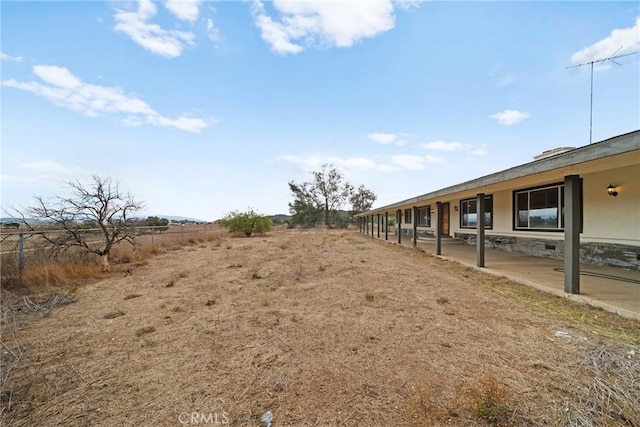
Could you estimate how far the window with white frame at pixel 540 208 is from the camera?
24.9 ft

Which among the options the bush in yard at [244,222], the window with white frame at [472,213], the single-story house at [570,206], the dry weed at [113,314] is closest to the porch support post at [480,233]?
the single-story house at [570,206]

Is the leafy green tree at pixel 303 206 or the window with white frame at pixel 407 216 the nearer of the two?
the window with white frame at pixel 407 216

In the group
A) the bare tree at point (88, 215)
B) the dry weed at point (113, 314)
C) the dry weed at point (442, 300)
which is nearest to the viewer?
the dry weed at point (113, 314)

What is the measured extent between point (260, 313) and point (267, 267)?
3.91 m

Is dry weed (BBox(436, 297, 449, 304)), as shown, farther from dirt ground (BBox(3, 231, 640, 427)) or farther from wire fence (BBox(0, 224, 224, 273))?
wire fence (BBox(0, 224, 224, 273))

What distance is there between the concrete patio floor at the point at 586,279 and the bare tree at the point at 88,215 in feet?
32.6

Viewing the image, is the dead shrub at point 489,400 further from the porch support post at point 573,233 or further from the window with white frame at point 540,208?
the window with white frame at point 540,208

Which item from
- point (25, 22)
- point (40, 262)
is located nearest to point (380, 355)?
point (40, 262)

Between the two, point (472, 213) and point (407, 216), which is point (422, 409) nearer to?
point (472, 213)

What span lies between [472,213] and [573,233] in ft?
26.3

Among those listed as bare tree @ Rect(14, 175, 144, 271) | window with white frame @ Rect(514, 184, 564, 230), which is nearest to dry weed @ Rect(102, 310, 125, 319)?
bare tree @ Rect(14, 175, 144, 271)

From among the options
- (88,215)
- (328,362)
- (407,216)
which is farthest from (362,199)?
(328,362)

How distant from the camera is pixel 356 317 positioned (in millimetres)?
3822

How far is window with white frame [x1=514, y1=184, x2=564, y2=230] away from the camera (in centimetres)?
758
